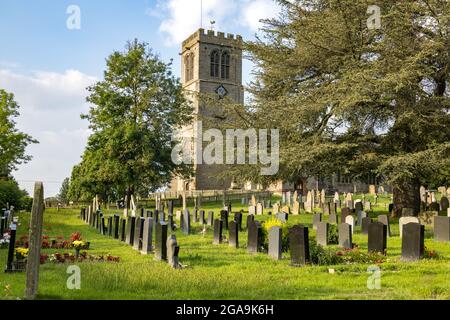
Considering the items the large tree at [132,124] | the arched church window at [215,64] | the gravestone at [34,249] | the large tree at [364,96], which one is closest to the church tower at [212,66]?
the arched church window at [215,64]

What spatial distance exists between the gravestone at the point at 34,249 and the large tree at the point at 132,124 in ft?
92.1

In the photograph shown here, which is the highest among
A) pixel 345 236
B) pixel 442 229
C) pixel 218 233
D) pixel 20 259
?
pixel 442 229

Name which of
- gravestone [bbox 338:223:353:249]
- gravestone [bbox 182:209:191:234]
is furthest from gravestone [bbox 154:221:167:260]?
gravestone [bbox 182:209:191:234]

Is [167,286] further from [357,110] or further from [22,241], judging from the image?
[357,110]

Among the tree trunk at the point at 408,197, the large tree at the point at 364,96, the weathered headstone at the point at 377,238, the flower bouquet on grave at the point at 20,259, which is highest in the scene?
the large tree at the point at 364,96

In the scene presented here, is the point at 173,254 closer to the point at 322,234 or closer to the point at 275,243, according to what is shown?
the point at 275,243

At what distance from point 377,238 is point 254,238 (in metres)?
3.05

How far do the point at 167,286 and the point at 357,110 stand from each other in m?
12.9

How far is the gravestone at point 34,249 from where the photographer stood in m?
7.29

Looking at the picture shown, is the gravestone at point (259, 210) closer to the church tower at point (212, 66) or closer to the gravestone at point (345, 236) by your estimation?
the gravestone at point (345, 236)

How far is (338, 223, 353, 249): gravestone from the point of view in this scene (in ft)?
43.2

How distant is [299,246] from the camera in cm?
1085

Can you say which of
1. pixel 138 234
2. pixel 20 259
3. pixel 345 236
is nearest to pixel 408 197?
pixel 345 236
